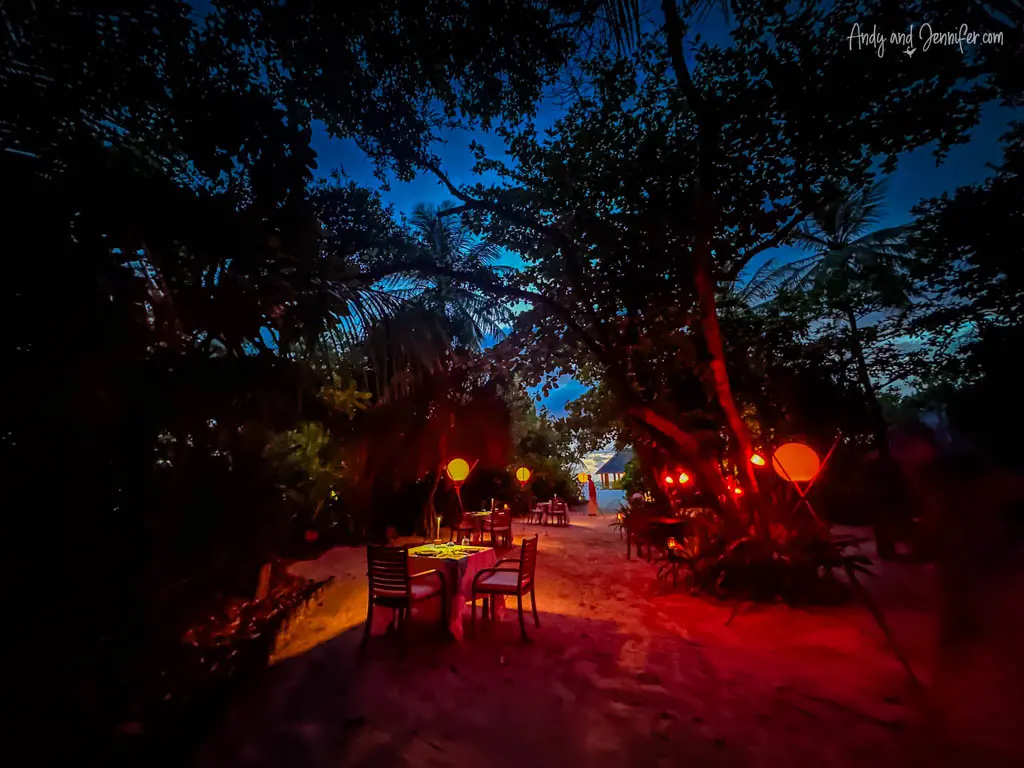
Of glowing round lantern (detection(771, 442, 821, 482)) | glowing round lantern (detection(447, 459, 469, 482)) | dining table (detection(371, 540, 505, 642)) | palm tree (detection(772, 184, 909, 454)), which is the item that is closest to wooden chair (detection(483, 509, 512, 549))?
glowing round lantern (detection(447, 459, 469, 482))

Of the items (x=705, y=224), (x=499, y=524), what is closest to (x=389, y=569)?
(x=499, y=524)

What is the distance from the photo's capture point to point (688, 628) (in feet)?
16.3

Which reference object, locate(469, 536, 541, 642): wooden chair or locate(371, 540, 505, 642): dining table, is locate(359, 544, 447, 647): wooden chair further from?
locate(469, 536, 541, 642): wooden chair

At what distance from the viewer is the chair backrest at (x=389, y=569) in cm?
439

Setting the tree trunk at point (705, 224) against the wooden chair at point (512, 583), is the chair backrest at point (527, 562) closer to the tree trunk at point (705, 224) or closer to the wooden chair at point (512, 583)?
the wooden chair at point (512, 583)

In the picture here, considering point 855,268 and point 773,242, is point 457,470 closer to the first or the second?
point 773,242

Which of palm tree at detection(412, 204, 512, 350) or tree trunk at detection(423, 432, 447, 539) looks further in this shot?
tree trunk at detection(423, 432, 447, 539)

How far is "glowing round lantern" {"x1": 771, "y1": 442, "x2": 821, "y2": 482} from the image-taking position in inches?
188

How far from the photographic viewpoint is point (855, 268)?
13.8 m

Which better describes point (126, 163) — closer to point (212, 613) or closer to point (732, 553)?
point (212, 613)

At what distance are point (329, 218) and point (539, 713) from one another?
18.3ft

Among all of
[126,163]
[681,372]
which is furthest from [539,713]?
[681,372]

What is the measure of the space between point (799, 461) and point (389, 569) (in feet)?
14.5

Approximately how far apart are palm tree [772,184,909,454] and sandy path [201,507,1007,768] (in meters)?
9.74
